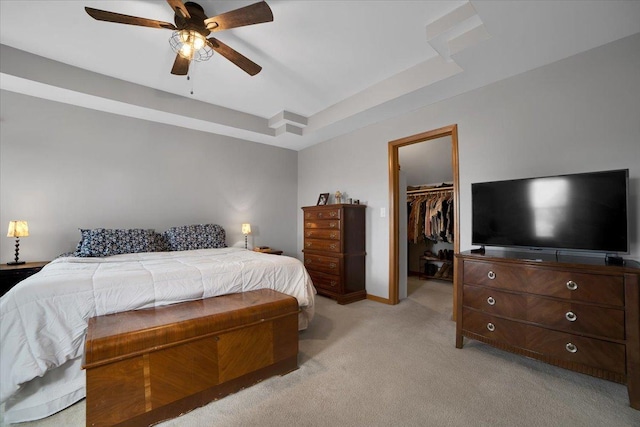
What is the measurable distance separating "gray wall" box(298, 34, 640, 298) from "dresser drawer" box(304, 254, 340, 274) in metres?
0.69

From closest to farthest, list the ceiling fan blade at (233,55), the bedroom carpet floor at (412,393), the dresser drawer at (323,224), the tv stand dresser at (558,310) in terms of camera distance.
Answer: the bedroom carpet floor at (412,393) < the tv stand dresser at (558,310) < the ceiling fan blade at (233,55) < the dresser drawer at (323,224)

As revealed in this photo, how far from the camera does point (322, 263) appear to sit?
403cm

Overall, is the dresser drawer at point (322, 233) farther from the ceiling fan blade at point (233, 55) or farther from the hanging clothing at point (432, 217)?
the ceiling fan blade at point (233, 55)

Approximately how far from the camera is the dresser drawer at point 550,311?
5.70ft

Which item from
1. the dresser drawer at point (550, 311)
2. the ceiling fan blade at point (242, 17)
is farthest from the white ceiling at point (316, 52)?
the dresser drawer at point (550, 311)

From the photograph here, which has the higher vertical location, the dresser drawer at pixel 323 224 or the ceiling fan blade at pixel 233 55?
the ceiling fan blade at pixel 233 55

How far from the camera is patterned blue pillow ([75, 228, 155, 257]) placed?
3043 millimetres

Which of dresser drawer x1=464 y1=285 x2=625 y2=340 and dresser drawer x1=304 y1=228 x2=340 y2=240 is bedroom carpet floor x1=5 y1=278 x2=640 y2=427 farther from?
dresser drawer x1=304 y1=228 x2=340 y2=240

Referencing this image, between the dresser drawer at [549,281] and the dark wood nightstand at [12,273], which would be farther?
the dark wood nightstand at [12,273]

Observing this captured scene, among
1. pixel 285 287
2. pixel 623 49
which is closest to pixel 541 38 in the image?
pixel 623 49

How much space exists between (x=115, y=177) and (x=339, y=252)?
3.13m

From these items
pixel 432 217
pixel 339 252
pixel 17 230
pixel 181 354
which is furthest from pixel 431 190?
pixel 17 230

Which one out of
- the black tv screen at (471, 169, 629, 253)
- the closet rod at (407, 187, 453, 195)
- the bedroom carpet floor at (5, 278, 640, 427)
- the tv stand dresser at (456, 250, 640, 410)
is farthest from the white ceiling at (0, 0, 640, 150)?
the bedroom carpet floor at (5, 278, 640, 427)

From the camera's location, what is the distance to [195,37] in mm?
2107
